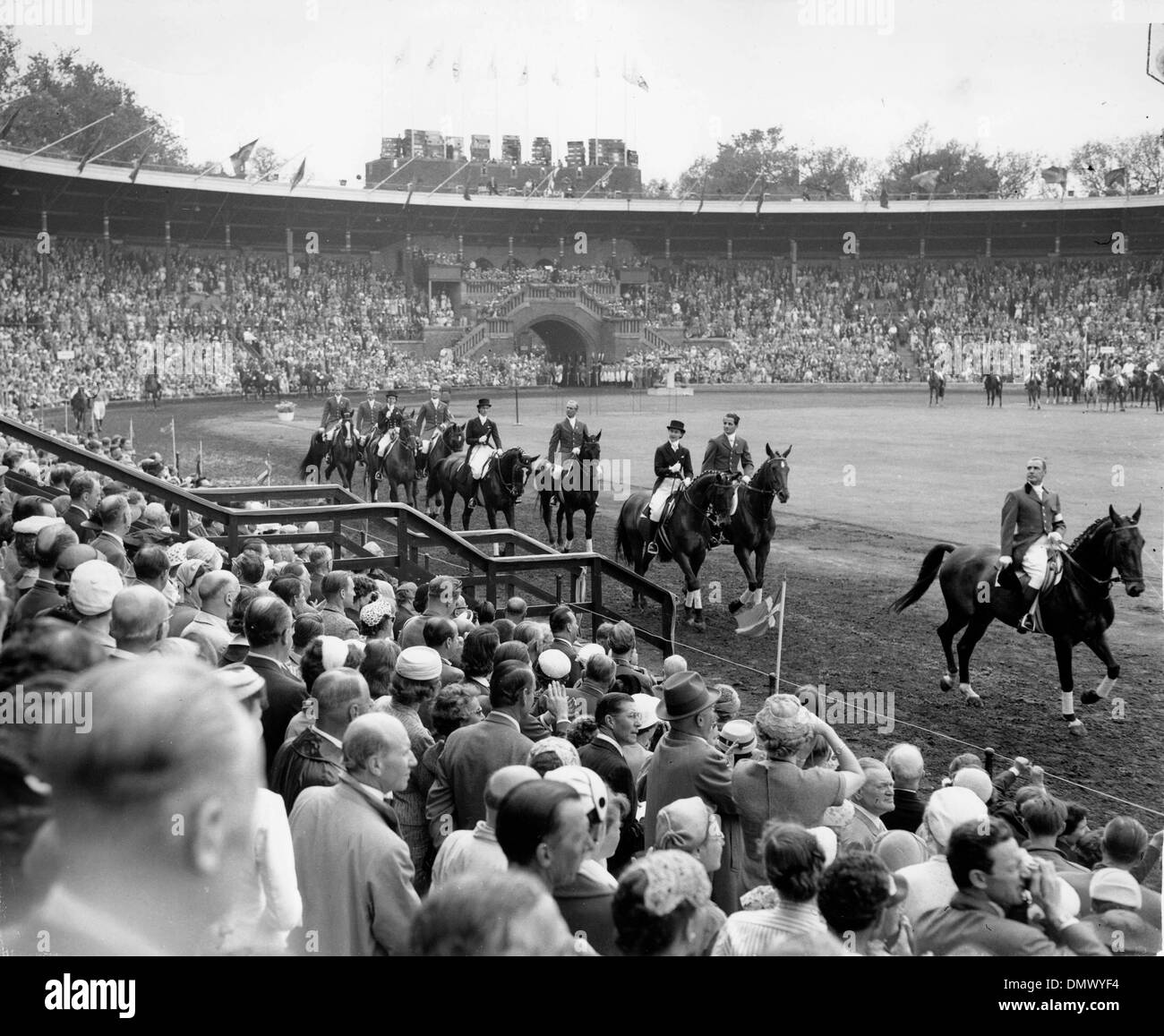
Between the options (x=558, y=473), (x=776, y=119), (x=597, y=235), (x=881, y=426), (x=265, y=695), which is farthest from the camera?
(x=776, y=119)

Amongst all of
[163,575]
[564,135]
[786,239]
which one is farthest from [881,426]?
[564,135]

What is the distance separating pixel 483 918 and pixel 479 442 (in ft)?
57.5

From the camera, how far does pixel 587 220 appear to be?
50.8 metres

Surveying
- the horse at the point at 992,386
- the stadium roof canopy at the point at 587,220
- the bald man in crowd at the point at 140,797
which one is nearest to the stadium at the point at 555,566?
the bald man in crowd at the point at 140,797

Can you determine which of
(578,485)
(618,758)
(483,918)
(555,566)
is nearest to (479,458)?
(578,485)

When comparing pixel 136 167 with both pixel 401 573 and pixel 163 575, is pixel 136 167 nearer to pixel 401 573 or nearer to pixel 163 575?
pixel 401 573

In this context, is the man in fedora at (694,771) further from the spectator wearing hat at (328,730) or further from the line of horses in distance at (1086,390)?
the line of horses in distance at (1086,390)

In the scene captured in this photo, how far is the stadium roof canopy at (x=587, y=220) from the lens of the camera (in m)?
42.7

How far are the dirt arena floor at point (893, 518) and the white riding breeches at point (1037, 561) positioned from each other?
1.22m

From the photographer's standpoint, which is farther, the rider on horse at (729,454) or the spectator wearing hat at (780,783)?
the rider on horse at (729,454)

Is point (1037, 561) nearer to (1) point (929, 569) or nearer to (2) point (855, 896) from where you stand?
(1) point (929, 569)
